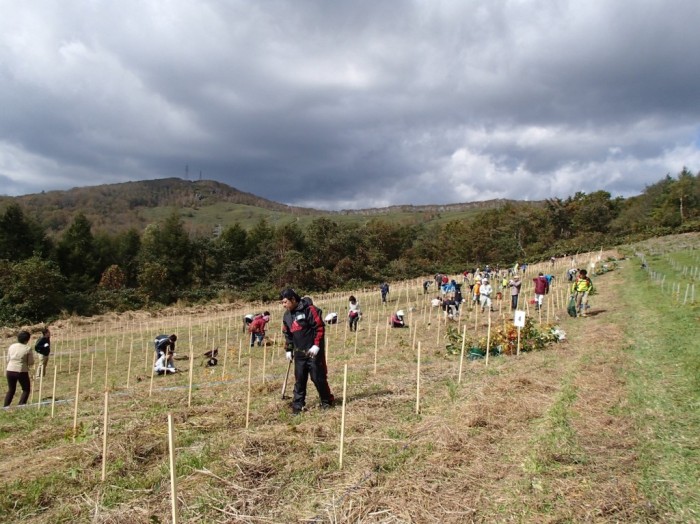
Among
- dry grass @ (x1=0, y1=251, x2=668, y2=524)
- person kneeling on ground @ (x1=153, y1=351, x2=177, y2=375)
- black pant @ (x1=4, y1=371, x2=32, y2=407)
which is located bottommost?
person kneeling on ground @ (x1=153, y1=351, x2=177, y2=375)

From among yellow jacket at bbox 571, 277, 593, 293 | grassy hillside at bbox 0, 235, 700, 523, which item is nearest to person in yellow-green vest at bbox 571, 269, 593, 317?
yellow jacket at bbox 571, 277, 593, 293

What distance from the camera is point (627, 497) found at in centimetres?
342

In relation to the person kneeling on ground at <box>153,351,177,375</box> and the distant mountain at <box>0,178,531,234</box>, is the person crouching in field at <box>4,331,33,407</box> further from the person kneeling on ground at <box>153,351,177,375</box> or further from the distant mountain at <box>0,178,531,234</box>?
the distant mountain at <box>0,178,531,234</box>

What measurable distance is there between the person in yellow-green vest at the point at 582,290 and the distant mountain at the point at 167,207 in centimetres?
6719

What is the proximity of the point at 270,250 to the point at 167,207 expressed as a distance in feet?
217

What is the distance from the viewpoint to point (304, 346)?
598cm

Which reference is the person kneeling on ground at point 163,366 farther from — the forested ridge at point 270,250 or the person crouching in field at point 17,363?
the forested ridge at point 270,250

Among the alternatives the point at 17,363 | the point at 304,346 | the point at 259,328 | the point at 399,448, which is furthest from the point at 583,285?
the point at 17,363

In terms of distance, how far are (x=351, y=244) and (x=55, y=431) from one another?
41064 mm

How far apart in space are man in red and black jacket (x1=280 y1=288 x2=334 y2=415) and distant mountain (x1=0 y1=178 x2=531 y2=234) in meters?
68.3

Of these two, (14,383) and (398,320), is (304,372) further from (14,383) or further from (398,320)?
(398,320)

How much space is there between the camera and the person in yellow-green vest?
1326cm

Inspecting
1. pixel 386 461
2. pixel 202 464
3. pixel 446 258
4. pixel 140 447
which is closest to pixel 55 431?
pixel 140 447

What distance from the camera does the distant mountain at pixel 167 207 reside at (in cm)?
7881
